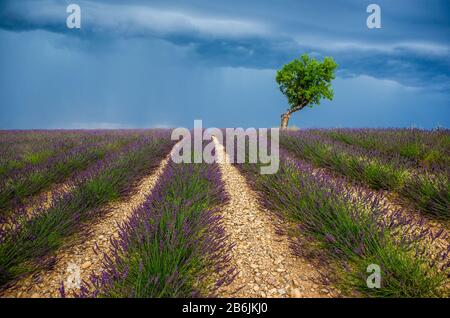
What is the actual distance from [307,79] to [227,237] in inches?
782

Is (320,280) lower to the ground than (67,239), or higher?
lower

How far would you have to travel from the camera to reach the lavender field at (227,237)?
5.77 feet

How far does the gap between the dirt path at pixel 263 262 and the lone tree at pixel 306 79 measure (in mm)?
18456

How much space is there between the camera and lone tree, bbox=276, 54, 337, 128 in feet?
64.8

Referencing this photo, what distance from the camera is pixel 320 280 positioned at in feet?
6.31

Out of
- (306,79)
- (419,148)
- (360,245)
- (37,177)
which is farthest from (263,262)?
(306,79)

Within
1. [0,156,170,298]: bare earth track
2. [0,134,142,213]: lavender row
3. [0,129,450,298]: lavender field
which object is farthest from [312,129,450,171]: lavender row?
[0,134,142,213]: lavender row

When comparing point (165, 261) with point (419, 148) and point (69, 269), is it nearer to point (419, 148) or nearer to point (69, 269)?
point (69, 269)

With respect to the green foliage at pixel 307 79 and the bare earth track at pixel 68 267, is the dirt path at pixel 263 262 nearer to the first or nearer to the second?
the bare earth track at pixel 68 267
